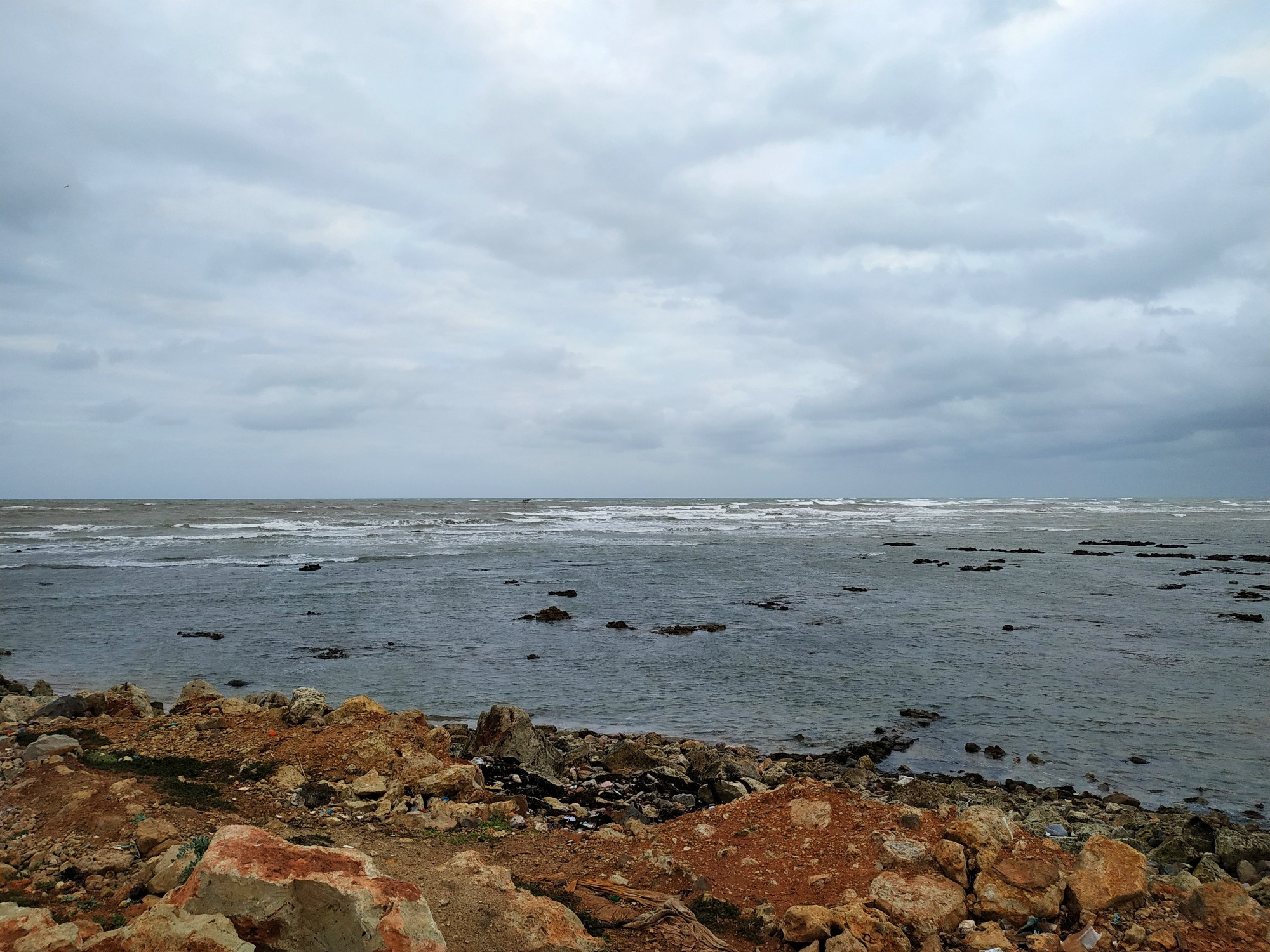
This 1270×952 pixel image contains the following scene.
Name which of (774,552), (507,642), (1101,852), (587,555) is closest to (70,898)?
(1101,852)

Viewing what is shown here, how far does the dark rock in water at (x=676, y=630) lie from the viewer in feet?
62.7

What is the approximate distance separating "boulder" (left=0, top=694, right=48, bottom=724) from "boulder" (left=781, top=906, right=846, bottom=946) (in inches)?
396

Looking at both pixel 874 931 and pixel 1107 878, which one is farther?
pixel 1107 878

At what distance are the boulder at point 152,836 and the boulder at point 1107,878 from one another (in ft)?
22.5

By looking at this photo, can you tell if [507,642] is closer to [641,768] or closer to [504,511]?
[641,768]

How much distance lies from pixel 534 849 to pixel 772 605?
1755 cm

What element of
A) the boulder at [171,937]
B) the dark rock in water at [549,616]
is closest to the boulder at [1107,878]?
the boulder at [171,937]

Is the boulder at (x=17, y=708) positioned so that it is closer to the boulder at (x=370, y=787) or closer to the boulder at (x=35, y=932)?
the boulder at (x=370, y=787)

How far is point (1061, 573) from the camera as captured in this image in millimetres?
31516

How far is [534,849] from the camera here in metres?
6.45

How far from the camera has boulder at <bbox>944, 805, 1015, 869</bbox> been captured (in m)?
5.70

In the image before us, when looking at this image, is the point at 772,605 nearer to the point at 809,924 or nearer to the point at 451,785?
the point at 451,785

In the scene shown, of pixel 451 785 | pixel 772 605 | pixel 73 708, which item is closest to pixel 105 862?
pixel 451 785

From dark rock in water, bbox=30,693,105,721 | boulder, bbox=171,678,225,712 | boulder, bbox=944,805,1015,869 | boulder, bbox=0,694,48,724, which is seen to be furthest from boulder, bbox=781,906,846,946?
boulder, bbox=0,694,48,724
